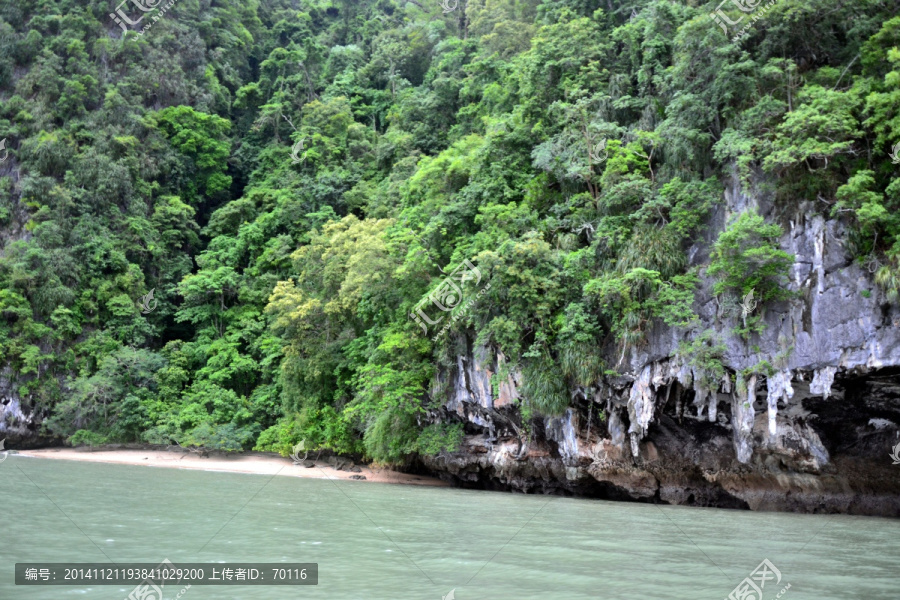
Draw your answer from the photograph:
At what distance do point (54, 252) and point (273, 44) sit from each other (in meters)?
23.1

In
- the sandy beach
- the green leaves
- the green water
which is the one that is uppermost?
the green leaves

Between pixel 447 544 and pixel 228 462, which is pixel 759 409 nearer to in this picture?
pixel 447 544

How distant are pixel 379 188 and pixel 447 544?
24867 mm

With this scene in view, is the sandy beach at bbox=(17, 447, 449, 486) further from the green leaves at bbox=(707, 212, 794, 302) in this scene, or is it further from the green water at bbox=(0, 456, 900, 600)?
the green leaves at bbox=(707, 212, 794, 302)

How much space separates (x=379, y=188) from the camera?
32.3 m

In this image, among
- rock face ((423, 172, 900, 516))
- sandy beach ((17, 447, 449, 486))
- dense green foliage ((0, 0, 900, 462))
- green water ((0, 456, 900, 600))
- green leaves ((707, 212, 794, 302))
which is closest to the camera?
green water ((0, 456, 900, 600))

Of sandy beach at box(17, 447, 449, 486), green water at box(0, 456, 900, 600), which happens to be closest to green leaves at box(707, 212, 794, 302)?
green water at box(0, 456, 900, 600)

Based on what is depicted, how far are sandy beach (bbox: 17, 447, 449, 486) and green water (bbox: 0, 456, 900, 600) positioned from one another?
27.0ft

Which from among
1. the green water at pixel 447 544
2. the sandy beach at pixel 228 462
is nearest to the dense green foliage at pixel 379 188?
the sandy beach at pixel 228 462

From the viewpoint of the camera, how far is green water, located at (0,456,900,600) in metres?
6.70

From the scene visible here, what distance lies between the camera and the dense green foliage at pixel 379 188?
1705 centimetres

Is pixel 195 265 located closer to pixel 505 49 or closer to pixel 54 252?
pixel 54 252

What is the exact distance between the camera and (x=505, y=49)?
29938 mm

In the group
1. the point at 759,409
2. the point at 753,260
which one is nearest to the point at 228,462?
the point at 759,409
